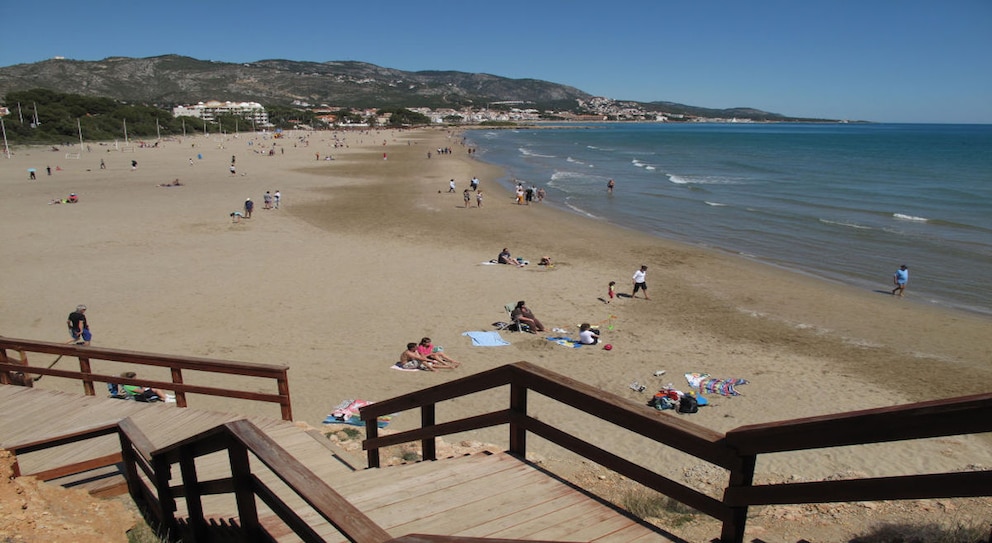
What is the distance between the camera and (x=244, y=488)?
2697 millimetres

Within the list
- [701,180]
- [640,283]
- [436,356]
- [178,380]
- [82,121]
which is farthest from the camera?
[82,121]

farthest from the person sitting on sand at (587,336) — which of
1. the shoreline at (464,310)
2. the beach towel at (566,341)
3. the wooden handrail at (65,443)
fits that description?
the wooden handrail at (65,443)

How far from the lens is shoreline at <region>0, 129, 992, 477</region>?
11.0m

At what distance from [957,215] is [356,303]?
3319cm

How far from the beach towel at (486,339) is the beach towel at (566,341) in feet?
3.57

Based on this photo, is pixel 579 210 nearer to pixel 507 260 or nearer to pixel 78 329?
pixel 507 260

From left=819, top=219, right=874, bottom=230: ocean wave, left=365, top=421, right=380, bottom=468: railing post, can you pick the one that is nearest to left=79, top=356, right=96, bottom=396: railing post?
left=365, top=421, right=380, bottom=468: railing post

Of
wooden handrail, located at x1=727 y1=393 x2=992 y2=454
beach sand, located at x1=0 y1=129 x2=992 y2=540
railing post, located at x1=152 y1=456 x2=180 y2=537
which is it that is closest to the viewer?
wooden handrail, located at x1=727 y1=393 x2=992 y2=454

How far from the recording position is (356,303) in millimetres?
15500

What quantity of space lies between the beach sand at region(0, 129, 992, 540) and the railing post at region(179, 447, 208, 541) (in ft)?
18.4

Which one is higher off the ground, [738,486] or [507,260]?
[738,486]

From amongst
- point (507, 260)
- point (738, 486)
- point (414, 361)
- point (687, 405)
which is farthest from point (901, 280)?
point (738, 486)

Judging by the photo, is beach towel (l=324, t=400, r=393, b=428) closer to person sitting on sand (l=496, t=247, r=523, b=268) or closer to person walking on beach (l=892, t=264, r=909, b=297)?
person sitting on sand (l=496, t=247, r=523, b=268)

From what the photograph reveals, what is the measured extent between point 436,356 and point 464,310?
3.56 m
